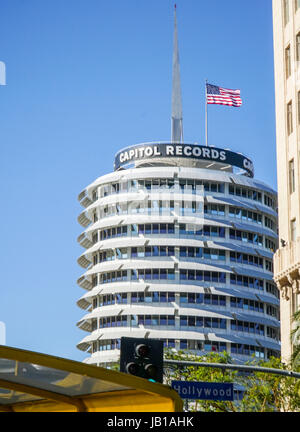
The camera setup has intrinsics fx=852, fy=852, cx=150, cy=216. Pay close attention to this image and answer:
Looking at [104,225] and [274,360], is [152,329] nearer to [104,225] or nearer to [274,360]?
[104,225]

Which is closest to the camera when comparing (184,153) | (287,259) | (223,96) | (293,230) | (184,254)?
(287,259)

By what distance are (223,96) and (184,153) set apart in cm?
3344

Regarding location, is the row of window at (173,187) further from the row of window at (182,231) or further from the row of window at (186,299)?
the row of window at (186,299)

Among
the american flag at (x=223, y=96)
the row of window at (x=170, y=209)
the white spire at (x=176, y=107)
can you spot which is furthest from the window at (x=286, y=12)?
the white spire at (x=176, y=107)

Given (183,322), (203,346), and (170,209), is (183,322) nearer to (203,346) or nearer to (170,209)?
(203,346)

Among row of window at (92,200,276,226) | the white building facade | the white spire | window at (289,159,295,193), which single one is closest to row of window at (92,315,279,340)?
the white building facade

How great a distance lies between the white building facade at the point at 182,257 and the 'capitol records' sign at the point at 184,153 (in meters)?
0.17

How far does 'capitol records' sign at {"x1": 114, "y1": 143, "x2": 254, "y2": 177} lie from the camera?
479 feet

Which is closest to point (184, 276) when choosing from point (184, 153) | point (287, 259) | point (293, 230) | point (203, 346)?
point (203, 346)

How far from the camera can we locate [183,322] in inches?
5271

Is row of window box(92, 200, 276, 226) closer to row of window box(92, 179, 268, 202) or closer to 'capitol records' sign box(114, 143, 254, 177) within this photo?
row of window box(92, 179, 268, 202)

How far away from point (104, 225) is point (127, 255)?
6633 mm

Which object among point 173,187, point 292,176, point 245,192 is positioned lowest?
point 292,176

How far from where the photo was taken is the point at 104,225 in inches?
5615
